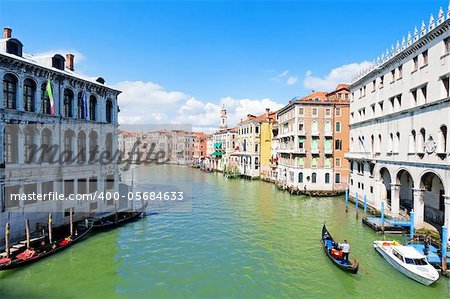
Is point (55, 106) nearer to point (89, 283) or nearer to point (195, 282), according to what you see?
point (89, 283)

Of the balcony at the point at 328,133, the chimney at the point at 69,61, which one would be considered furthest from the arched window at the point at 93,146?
the balcony at the point at 328,133

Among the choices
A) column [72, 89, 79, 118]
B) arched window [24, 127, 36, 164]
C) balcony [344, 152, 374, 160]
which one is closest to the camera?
arched window [24, 127, 36, 164]

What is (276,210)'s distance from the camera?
1020 inches

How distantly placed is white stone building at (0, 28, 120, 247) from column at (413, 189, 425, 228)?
64.5ft

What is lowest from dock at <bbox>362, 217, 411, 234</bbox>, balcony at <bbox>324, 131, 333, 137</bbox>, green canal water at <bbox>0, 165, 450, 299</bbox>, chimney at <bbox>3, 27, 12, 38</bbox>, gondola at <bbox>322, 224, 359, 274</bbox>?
green canal water at <bbox>0, 165, 450, 299</bbox>

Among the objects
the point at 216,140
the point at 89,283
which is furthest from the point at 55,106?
the point at 216,140

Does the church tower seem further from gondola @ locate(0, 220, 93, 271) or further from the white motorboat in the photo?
the white motorboat

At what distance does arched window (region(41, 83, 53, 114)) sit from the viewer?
17.2 meters

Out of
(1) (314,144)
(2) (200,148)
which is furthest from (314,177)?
(2) (200,148)

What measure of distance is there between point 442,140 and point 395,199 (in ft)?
21.8

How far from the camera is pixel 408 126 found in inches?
755

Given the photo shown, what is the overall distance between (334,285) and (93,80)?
1948cm

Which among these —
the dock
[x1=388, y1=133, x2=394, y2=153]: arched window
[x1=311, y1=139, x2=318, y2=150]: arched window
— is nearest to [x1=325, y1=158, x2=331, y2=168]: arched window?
[x1=311, y1=139, x2=318, y2=150]: arched window

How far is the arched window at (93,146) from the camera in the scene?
21.0m
